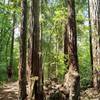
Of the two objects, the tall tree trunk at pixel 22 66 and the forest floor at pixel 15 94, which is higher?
the tall tree trunk at pixel 22 66

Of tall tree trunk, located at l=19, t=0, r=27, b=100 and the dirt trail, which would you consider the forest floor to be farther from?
tall tree trunk, located at l=19, t=0, r=27, b=100

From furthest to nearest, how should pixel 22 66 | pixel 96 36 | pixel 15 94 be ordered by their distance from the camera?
pixel 15 94 < pixel 96 36 < pixel 22 66

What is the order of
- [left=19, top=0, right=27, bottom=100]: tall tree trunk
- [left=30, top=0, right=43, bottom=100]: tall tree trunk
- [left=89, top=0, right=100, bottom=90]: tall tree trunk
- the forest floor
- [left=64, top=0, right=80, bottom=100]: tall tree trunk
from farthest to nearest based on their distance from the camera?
the forest floor → [left=89, top=0, right=100, bottom=90]: tall tree trunk → [left=30, top=0, right=43, bottom=100]: tall tree trunk → [left=19, top=0, right=27, bottom=100]: tall tree trunk → [left=64, top=0, right=80, bottom=100]: tall tree trunk

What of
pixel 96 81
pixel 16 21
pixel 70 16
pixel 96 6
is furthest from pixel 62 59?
pixel 16 21

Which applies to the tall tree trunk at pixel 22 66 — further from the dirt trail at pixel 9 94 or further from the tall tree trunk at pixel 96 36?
the dirt trail at pixel 9 94

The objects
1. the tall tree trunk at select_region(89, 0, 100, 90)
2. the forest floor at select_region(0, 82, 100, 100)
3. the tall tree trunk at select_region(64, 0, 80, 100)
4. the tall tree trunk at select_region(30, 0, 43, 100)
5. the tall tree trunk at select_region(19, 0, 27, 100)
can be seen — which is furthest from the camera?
the forest floor at select_region(0, 82, 100, 100)

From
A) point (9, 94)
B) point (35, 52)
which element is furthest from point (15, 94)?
point (35, 52)

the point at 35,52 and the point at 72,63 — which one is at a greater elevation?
the point at 35,52

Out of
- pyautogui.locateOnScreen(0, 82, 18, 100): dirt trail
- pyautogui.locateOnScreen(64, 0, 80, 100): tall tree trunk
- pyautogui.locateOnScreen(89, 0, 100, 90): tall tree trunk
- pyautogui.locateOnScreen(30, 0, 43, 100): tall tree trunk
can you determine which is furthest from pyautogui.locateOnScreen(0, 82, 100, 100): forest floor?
pyautogui.locateOnScreen(30, 0, 43, 100): tall tree trunk

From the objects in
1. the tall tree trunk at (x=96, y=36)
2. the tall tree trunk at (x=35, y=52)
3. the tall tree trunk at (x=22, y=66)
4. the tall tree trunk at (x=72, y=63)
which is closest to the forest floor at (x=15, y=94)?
the tall tree trunk at (x=96, y=36)

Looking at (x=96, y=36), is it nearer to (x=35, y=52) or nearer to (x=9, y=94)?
Answer: (x=35, y=52)

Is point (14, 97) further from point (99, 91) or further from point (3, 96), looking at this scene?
point (99, 91)

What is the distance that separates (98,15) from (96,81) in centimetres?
315

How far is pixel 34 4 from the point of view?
11.0 m
